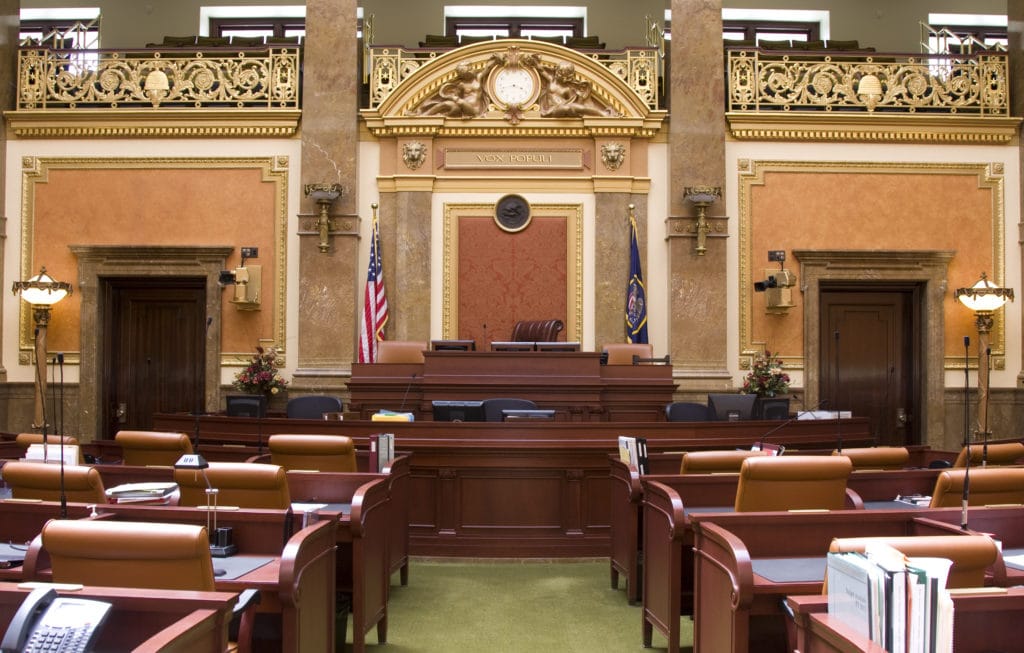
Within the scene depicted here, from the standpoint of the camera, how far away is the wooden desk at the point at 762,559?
9.81ft

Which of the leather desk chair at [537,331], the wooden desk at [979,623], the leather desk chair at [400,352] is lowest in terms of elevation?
the wooden desk at [979,623]

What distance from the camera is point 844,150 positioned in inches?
440

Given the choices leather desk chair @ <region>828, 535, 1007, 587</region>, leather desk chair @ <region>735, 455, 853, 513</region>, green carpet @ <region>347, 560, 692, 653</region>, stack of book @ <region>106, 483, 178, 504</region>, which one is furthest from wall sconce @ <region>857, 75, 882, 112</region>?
stack of book @ <region>106, 483, 178, 504</region>

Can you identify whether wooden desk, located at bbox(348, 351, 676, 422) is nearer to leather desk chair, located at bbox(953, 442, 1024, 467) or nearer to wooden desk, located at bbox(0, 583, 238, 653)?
leather desk chair, located at bbox(953, 442, 1024, 467)

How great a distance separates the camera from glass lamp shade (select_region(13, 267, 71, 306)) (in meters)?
10.5

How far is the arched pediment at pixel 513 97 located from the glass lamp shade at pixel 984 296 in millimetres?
4341

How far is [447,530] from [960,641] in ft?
14.1

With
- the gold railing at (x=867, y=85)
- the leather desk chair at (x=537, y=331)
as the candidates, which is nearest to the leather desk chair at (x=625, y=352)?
the leather desk chair at (x=537, y=331)

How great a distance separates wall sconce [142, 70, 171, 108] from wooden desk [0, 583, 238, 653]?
10086 millimetres

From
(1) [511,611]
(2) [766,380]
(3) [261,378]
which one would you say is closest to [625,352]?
(2) [766,380]

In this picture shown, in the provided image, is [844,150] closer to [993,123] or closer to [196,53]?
[993,123]

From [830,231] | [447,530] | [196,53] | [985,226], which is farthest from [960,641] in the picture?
[196,53]

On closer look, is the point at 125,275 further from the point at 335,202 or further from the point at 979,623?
the point at 979,623

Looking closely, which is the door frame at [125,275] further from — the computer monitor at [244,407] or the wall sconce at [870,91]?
the wall sconce at [870,91]
